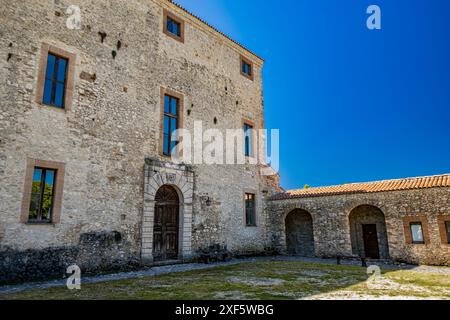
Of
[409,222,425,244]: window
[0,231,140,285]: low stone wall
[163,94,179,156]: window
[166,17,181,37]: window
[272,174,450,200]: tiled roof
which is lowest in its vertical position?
[0,231,140,285]: low stone wall

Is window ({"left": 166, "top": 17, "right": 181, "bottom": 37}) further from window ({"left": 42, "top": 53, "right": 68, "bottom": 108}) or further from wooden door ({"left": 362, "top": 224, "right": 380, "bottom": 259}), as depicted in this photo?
wooden door ({"left": 362, "top": 224, "right": 380, "bottom": 259})

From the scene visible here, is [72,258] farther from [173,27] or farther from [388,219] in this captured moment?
[388,219]

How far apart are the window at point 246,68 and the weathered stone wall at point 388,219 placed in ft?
23.3

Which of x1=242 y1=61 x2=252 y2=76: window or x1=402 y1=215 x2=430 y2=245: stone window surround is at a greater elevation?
x1=242 y1=61 x2=252 y2=76: window

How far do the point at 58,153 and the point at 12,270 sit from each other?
323 cm

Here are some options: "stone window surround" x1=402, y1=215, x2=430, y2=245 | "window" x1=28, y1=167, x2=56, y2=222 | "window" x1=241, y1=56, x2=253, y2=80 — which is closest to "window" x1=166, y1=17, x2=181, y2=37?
"window" x1=241, y1=56, x2=253, y2=80

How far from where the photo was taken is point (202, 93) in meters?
13.8

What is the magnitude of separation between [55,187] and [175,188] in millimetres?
4455

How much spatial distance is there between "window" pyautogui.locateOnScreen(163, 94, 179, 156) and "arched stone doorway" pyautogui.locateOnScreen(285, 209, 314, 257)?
A: 27.1 feet

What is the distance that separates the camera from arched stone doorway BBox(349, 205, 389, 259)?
14.0 m

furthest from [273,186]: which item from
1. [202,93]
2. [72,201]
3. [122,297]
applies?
[122,297]

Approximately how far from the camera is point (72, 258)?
862 centimetres

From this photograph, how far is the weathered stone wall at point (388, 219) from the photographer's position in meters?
11.2

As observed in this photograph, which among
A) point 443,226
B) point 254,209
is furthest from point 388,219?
point 254,209
